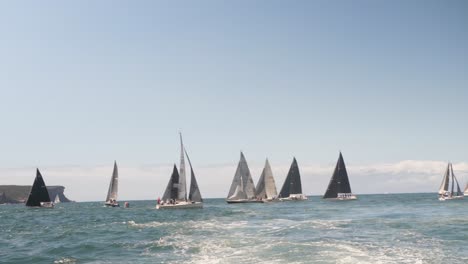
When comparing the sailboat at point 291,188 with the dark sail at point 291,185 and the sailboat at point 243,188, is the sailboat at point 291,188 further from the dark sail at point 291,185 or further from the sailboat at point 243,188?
the sailboat at point 243,188

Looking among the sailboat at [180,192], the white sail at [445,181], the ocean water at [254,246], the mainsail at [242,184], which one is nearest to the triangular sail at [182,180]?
the sailboat at [180,192]

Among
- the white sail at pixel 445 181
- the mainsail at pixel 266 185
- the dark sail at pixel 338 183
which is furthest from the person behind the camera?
the white sail at pixel 445 181

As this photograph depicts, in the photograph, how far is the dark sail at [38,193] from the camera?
115969mm

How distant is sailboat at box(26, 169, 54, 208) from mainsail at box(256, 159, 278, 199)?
2371 inches

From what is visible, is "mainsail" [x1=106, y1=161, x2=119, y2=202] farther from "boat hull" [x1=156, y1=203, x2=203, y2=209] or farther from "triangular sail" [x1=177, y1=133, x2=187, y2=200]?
"triangular sail" [x1=177, y1=133, x2=187, y2=200]

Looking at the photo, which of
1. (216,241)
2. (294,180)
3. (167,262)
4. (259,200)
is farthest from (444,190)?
(167,262)

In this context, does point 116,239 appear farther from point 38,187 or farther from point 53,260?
point 38,187

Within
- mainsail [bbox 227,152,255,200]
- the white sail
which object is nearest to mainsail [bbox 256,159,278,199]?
mainsail [bbox 227,152,255,200]

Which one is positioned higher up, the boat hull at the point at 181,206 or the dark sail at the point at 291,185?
the dark sail at the point at 291,185

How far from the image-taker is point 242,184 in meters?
123

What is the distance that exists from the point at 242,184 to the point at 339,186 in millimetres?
31456

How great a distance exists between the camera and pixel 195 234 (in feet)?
132

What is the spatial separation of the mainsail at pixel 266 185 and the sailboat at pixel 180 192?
1495 inches

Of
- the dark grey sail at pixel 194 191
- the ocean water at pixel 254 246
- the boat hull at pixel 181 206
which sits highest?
the dark grey sail at pixel 194 191
